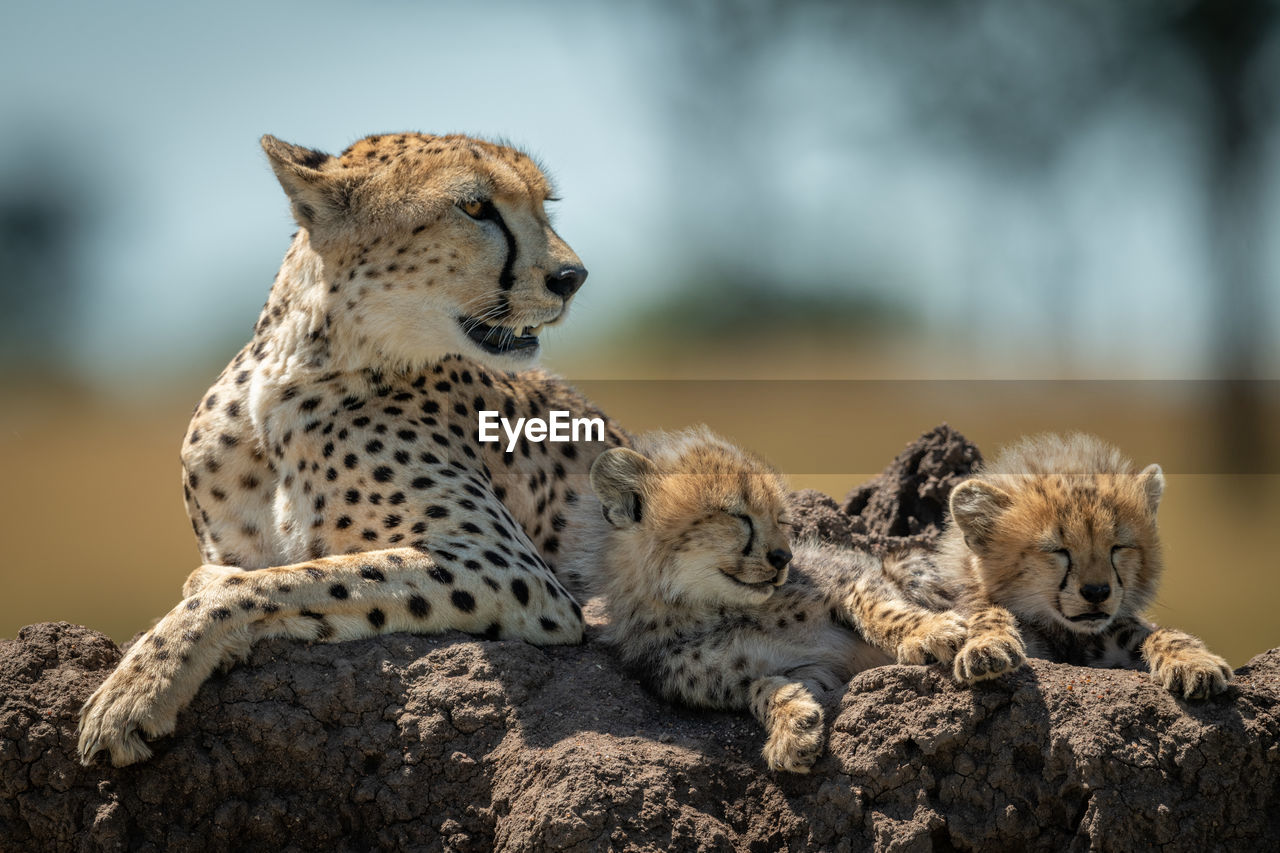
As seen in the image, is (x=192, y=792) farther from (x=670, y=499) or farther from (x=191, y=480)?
(x=670, y=499)

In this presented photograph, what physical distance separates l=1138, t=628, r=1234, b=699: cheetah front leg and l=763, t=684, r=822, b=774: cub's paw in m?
0.76

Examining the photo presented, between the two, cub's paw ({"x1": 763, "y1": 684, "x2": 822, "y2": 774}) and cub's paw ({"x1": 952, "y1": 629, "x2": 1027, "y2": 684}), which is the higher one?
cub's paw ({"x1": 952, "y1": 629, "x2": 1027, "y2": 684})

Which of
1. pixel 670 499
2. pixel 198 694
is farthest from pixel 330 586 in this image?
pixel 670 499

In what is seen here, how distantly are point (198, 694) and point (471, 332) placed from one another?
4.23 ft

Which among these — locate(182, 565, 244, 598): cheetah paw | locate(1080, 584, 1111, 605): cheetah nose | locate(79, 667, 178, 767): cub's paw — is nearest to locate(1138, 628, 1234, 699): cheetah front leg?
locate(1080, 584, 1111, 605): cheetah nose

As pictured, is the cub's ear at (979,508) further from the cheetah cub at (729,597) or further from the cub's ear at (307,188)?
the cub's ear at (307,188)

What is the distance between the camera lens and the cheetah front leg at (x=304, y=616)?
9.29ft

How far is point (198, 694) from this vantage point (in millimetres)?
2918

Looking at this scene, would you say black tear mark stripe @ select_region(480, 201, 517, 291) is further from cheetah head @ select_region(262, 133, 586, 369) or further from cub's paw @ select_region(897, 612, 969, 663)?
cub's paw @ select_region(897, 612, 969, 663)

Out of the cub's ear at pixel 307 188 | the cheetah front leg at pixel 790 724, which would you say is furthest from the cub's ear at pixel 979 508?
the cub's ear at pixel 307 188

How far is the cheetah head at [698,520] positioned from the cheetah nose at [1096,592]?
715 millimetres

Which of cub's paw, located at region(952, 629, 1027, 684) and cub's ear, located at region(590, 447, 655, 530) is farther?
cub's ear, located at region(590, 447, 655, 530)

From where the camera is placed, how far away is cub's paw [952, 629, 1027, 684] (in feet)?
8.48

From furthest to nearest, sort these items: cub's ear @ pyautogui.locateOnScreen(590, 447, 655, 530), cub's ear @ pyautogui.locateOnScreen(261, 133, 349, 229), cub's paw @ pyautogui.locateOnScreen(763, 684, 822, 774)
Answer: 1. cub's ear @ pyautogui.locateOnScreen(261, 133, 349, 229)
2. cub's ear @ pyautogui.locateOnScreen(590, 447, 655, 530)
3. cub's paw @ pyautogui.locateOnScreen(763, 684, 822, 774)
